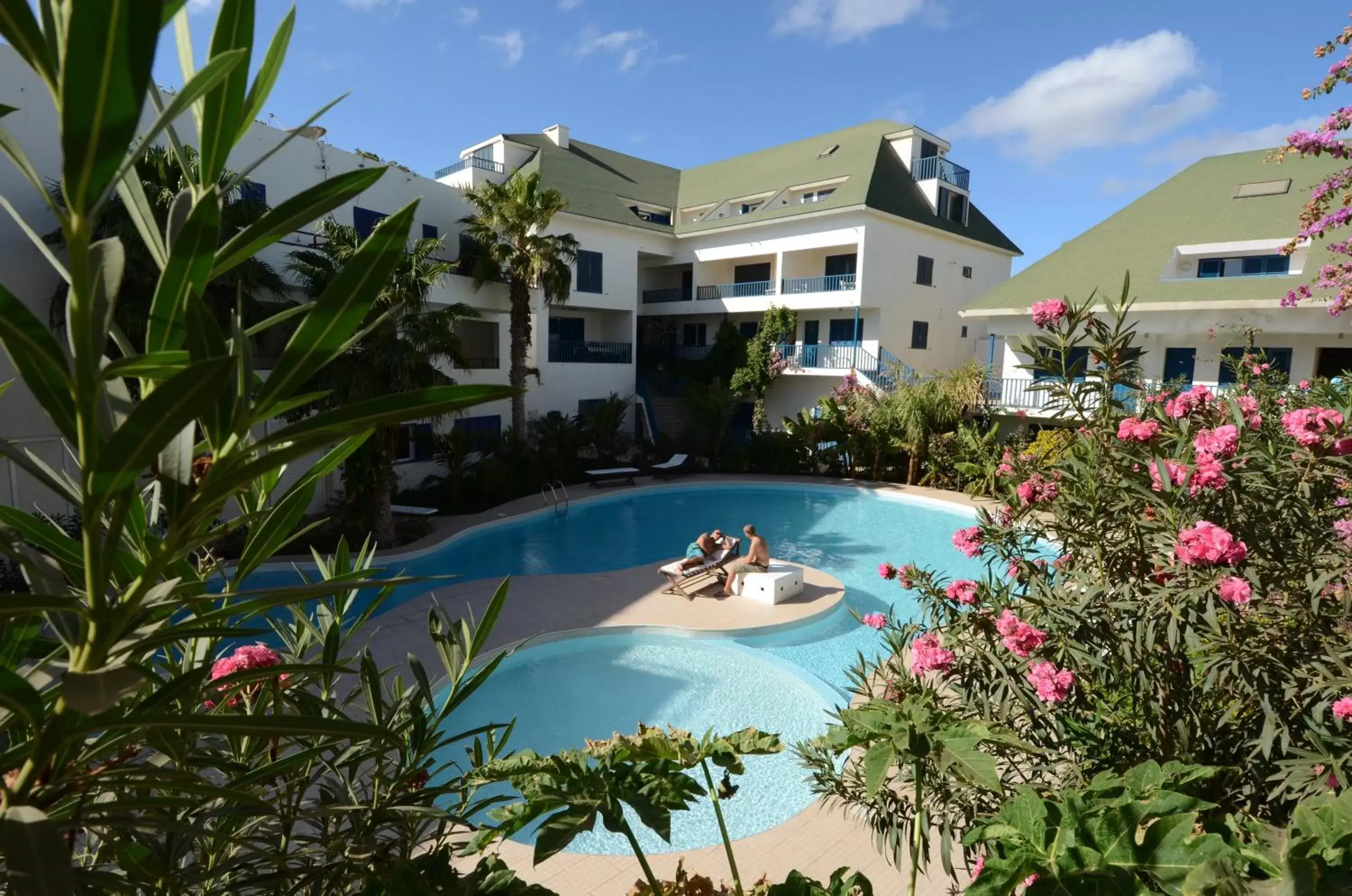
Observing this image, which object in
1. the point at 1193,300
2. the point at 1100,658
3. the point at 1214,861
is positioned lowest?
the point at 1100,658

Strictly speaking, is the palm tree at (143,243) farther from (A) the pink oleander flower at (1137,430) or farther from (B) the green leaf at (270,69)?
(A) the pink oleander flower at (1137,430)

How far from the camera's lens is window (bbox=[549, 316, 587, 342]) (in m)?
24.1

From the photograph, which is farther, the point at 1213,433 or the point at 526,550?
the point at 526,550

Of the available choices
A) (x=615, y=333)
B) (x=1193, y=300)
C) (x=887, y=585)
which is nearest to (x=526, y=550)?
(x=887, y=585)

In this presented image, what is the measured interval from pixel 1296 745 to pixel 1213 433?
128 centimetres

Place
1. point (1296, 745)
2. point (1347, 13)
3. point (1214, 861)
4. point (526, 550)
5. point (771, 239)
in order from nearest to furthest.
Result: point (1214, 861) < point (1296, 745) < point (1347, 13) < point (526, 550) < point (771, 239)

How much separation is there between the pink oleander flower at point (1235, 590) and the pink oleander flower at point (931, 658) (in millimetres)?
1086

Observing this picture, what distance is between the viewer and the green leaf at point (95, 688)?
77cm

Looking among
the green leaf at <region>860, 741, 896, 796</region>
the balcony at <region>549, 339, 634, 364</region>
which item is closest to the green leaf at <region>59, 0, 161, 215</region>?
the green leaf at <region>860, 741, 896, 796</region>

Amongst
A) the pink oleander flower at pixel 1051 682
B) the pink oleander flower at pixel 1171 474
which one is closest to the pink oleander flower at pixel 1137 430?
the pink oleander flower at pixel 1171 474

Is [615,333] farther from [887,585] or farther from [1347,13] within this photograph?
[1347,13]

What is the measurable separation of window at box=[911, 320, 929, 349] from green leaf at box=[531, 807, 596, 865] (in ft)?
83.5

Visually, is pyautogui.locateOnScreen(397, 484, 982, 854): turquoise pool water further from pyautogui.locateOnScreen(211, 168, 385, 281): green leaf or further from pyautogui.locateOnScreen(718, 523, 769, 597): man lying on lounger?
pyautogui.locateOnScreen(718, 523, 769, 597): man lying on lounger

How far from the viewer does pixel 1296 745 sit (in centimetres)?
275
